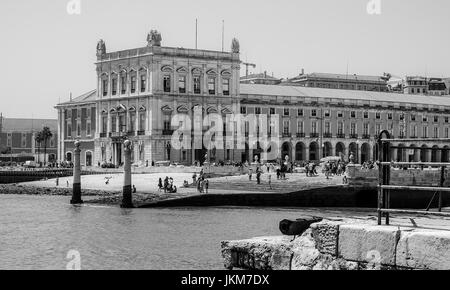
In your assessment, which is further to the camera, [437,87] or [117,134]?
[437,87]

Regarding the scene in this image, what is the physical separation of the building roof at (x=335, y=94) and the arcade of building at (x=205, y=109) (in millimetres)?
219

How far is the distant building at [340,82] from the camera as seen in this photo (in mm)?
163375

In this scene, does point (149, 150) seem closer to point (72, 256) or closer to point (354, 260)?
point (72, 256)

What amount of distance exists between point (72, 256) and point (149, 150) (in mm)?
67992

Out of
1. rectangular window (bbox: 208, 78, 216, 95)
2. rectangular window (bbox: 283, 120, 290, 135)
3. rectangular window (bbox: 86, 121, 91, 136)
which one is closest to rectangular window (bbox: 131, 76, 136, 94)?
rectangular window (bbox: 208, 78, 216, 95)

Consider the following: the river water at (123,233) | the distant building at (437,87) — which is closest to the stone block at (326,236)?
the river water at (123,233)

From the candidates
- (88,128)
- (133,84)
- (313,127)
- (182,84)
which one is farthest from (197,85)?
(88,128)

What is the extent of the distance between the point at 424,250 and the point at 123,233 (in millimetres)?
31819

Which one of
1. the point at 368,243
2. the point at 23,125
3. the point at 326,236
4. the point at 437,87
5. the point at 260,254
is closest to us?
the point at 368,243

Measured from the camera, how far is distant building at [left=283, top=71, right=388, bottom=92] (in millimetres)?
163375

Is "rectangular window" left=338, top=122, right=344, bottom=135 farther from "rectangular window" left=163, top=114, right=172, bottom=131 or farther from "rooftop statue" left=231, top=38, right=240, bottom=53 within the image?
"rectangular window" left=163, top=114, right=172, bottom=131

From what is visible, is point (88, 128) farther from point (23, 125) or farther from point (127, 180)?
point (23, 125)

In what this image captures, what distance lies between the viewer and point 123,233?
38281 millimetres
